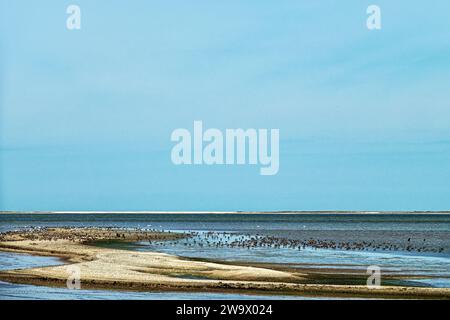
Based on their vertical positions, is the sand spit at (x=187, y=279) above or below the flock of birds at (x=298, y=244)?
above

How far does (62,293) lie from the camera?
2705 centimetres

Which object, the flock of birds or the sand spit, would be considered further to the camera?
the flock of birds

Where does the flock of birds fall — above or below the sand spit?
below

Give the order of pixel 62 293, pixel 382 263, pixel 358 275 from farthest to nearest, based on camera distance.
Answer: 1. pixel 382 263
2. pixel 358 275
3. pixel 62 293

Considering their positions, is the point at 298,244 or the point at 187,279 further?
the point at 298,244

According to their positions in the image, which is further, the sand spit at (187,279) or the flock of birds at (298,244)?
the flock of birds at (298,244)

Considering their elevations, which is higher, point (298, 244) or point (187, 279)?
point (187, 279)
